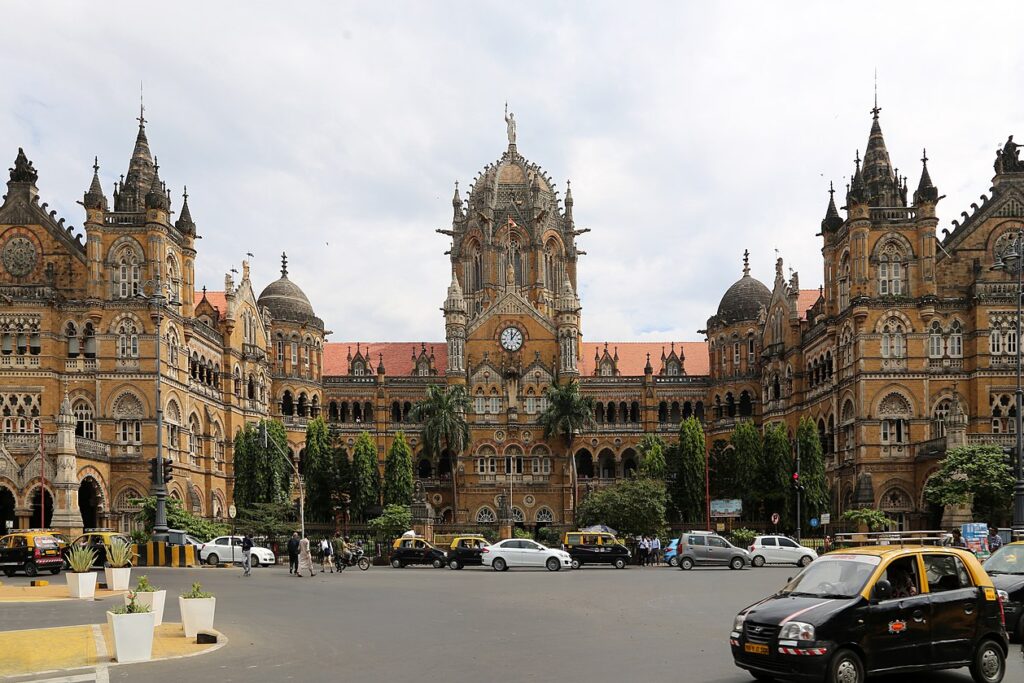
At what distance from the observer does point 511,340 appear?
86.4 metres

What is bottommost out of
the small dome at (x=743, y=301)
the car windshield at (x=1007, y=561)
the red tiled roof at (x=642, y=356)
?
the car windshield at (x=1007, y=561)

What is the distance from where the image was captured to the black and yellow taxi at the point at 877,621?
14.1 meters

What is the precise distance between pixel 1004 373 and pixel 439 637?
50752 millimetres

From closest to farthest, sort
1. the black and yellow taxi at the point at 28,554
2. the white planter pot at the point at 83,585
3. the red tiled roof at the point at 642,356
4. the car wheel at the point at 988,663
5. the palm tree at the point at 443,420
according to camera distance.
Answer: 1. the car wheel at the point at 988,663
2. the white planter pot at the point at 83,585
3. the black and yellow taxi at the point at 28,554
4. the palm tree at the point at 443,420
5. the red tiled roof at the point at 642,356

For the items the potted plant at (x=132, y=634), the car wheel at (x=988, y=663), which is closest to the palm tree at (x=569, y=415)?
the potted plant at (x=132, y=634)

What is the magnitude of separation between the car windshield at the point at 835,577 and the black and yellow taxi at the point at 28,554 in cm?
3265

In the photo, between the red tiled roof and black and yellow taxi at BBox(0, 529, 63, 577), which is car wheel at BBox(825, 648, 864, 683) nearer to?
→ black and yellow taxi at BBox(0, 529, 63, 577)

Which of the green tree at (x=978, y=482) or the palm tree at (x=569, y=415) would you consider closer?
the green tree at (x=978, y=482)

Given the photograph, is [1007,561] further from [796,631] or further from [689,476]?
[689,476]

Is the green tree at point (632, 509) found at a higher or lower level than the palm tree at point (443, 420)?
lower

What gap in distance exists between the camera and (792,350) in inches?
3027

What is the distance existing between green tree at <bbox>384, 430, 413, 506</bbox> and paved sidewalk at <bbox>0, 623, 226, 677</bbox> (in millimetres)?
47607

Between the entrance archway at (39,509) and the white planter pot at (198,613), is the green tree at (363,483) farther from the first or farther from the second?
the white planter pot at (198,613)

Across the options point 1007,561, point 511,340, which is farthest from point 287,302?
point 1007,561
